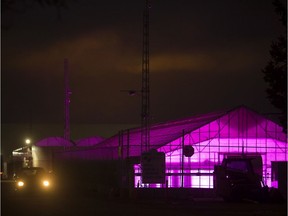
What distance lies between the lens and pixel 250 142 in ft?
146

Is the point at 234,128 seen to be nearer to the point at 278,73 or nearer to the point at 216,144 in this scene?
the point at 216,144

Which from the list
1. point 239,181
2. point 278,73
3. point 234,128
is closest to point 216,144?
point 234,128

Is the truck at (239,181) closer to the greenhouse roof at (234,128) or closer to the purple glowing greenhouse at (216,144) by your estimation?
the purple glowing greenhouse at (216,144)

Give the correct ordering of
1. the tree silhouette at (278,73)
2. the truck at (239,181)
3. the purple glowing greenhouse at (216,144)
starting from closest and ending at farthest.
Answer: the tree silhouette at (278,73) < the truck at (239,181) < the purple glowing greenhouse at (216,144)

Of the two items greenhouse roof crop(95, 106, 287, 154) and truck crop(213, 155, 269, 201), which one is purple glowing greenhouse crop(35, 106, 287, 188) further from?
truck crop(213, 155, 269, 201)

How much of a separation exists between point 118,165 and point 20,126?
68.2m

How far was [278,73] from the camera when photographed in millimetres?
25812

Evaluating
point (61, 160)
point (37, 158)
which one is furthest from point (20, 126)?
point (61, 160)

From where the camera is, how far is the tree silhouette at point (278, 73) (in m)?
25.6

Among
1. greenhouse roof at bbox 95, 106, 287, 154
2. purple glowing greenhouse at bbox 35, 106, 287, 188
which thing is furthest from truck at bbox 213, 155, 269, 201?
greenhouse roof at bbox 95, 106, 287, 154

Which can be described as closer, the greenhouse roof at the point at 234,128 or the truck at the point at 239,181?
the truck at the point at 239,181

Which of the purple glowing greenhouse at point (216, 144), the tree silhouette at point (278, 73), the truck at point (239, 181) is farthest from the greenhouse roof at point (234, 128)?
the tree silhouette at point (278, 73)

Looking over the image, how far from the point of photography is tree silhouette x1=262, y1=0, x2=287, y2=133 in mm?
25562

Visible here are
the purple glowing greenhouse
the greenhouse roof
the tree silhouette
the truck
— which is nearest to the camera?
the tree silhouette
